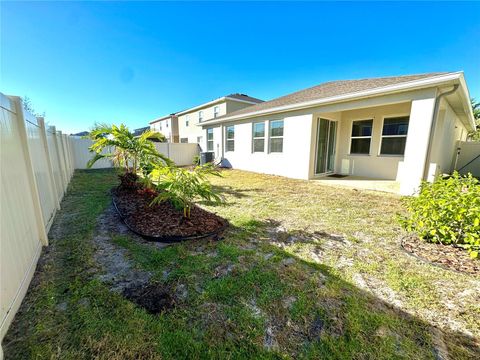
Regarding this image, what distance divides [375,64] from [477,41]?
3705 millimetres

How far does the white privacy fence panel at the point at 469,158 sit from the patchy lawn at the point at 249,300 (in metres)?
12.7

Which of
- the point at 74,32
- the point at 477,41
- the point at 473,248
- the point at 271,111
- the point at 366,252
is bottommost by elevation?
the point at 366,252

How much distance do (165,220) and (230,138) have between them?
30.4ft

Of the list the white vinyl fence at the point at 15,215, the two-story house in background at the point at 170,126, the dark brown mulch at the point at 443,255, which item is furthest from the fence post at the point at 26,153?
the two-story house in background at the point at 170,126

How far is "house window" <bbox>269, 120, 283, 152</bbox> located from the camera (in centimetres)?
899

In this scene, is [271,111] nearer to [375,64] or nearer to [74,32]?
[375,64]

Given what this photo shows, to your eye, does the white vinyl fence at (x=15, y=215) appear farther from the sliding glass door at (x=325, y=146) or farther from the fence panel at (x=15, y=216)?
the sliding glass door at (x=325, y=146)

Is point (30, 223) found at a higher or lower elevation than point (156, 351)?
higher

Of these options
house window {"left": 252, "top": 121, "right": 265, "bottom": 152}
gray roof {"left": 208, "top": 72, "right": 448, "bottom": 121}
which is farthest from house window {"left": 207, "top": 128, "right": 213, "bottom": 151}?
gray roof {"left": 208, "top": 72, "right": 448, "bottom": 121}

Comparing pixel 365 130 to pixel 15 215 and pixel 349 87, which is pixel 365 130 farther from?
pixel 15 215

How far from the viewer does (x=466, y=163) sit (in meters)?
11.1

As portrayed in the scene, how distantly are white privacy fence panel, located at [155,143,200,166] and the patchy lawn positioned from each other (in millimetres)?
11474

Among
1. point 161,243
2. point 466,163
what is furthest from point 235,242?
point 466,163

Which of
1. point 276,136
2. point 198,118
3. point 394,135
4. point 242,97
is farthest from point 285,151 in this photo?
point 198,118
